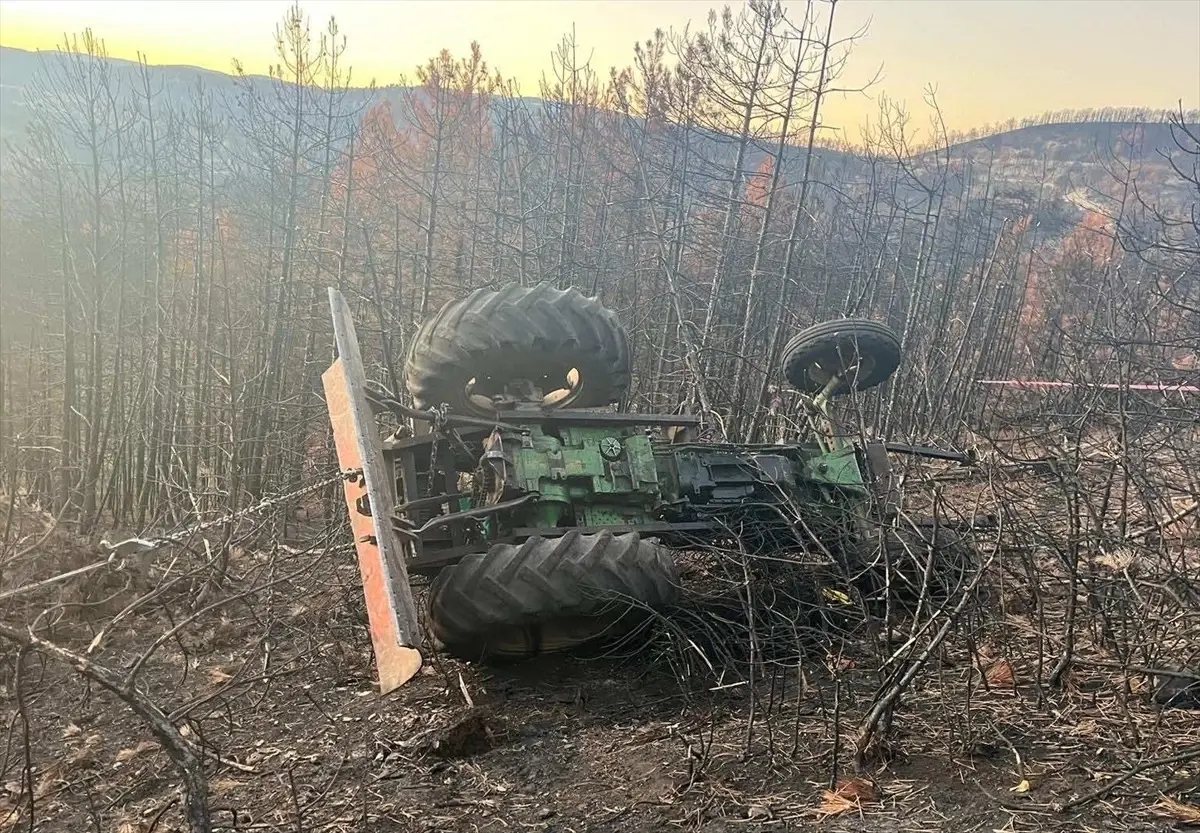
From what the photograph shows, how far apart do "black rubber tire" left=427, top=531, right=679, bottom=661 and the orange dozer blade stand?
0.58m

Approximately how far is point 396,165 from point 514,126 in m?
2.60

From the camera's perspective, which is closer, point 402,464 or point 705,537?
point 402,464

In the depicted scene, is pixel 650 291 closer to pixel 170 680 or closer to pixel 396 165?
pixel 396 165

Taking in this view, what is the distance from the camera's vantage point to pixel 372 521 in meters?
3.43

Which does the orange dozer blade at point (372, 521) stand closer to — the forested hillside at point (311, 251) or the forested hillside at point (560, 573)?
the forested hillside at point (560, 573)

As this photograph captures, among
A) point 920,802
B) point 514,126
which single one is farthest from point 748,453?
point 514,126

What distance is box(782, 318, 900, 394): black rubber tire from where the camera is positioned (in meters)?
5.67

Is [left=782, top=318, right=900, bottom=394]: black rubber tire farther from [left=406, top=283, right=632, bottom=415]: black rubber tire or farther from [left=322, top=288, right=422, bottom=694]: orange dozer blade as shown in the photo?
[left=322, top=288, right=422, bottom=694]: orange dozer blade

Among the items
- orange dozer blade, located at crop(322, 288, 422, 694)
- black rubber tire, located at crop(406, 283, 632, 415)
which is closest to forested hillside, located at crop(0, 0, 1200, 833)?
orange dozer blade, located at crop(322, 288, 422, 694)

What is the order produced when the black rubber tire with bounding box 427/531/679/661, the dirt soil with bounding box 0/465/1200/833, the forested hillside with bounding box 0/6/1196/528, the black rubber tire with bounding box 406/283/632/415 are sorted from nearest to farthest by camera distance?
the dirt soil with bounding box 0/465/1200/833, the black rubber tire with bounding box 427/531/679/661, the black rubber tire with bounding box 406/283/632/415, the forested hillside with bounding box 0/6/1196/528

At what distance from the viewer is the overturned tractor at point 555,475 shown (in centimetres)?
408

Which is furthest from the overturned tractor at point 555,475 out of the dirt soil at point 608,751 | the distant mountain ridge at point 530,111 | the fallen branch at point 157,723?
the distant mountain ridge at point 530,111

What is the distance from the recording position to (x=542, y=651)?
4520 millimetres

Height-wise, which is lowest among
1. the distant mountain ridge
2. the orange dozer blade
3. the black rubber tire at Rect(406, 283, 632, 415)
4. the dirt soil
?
the dirt soil
